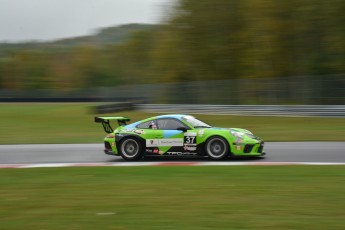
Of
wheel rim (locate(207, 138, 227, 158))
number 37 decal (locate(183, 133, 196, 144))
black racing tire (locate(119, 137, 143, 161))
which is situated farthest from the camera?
black racing tire (locate(119, 137, 143, 161))

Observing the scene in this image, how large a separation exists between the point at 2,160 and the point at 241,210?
31.5ft

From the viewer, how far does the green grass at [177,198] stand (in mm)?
6367

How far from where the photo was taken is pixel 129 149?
1366 centimetres

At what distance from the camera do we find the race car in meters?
12.9

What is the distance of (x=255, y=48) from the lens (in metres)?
35.0

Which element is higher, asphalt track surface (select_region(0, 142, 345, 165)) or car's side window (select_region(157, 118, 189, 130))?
car's side window (select_region(157, 118, 189, 130))

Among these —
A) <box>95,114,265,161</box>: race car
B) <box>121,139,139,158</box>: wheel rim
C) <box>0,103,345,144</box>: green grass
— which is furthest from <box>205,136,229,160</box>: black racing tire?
<box>0,103,345,144</box>: green grass

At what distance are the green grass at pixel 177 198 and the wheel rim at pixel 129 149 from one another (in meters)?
2.44

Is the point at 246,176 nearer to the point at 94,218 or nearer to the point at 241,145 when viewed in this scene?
the point at 241,145

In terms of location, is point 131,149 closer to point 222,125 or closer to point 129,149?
point 129,149

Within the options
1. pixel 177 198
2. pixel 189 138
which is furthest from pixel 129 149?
pixel 177 198

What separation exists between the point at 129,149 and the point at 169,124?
1194 millimetres

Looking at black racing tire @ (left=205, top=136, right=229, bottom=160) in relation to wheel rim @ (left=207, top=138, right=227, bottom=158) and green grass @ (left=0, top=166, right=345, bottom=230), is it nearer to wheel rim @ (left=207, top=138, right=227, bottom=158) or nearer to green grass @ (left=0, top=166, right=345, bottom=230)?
wheel rim @ (left=207, top=138, right=227, bottom=158)

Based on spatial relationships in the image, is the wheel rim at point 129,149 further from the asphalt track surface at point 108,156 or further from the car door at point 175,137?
the car door at point 175,137
